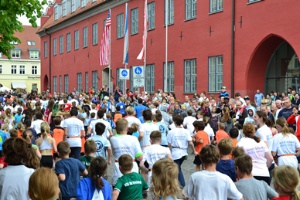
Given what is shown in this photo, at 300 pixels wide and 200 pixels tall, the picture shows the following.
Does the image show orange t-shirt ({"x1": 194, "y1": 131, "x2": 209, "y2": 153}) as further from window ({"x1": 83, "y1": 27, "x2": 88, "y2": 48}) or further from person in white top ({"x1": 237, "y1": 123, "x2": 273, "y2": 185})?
window ({"x1": 83, "y1": 27, "x2": 88, "y2": 48})

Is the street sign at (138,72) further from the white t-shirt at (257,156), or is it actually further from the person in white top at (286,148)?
the white t-shirt at (257,156)

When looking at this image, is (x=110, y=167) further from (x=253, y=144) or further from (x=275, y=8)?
(x=275, y=8)

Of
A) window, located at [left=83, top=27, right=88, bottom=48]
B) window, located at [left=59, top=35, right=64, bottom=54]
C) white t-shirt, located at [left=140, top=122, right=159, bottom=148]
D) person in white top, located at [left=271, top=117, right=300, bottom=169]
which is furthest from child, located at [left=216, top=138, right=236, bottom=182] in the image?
window, located at [left=59, top=35, right=64, bottom=54]

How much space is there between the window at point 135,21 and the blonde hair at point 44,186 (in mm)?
33879

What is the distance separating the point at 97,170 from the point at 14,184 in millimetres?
949

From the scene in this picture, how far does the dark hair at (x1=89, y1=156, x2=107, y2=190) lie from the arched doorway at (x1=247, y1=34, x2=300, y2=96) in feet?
68.2

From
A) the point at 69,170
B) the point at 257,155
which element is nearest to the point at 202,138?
the point at 257,155

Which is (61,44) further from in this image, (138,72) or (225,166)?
(225,166)

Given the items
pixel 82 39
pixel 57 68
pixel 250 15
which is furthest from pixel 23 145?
pixel 57 68

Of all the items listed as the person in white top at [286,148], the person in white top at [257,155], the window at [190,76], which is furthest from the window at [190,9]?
the person in white top at [257,155]

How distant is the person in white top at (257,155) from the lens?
30.3 feet

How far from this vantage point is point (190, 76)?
3206 cm

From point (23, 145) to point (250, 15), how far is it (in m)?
21.7

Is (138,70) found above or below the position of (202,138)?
above
